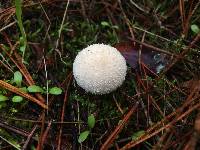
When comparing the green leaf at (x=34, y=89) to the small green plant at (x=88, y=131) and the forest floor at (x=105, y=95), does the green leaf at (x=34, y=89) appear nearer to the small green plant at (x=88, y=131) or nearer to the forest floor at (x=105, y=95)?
the forest floor at (x=105, y=95)

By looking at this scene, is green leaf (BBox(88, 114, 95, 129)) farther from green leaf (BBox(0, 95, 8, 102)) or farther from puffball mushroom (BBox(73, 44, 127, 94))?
green leaf (BBox(0, 95, 8, 102))

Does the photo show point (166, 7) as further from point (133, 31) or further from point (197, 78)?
point (197, 78)

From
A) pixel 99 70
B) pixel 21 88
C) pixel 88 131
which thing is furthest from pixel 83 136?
pixel 21 88

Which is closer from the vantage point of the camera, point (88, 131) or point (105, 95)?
point (88, 131)

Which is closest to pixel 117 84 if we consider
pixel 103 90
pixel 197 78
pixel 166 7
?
pixel 103 90

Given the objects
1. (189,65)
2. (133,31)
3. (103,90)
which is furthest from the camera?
(133,31)

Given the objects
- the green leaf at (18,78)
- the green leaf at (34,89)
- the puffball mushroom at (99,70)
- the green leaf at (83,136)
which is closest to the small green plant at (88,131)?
the green leaf at (83,136)

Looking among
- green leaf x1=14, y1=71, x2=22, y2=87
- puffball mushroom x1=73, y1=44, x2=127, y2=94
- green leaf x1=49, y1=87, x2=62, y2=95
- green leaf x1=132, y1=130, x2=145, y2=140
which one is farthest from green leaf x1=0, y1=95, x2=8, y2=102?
green leaf x1=132, y1=130, x2=145, y2=140

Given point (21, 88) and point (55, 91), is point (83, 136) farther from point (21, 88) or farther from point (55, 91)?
point (21, 88)
